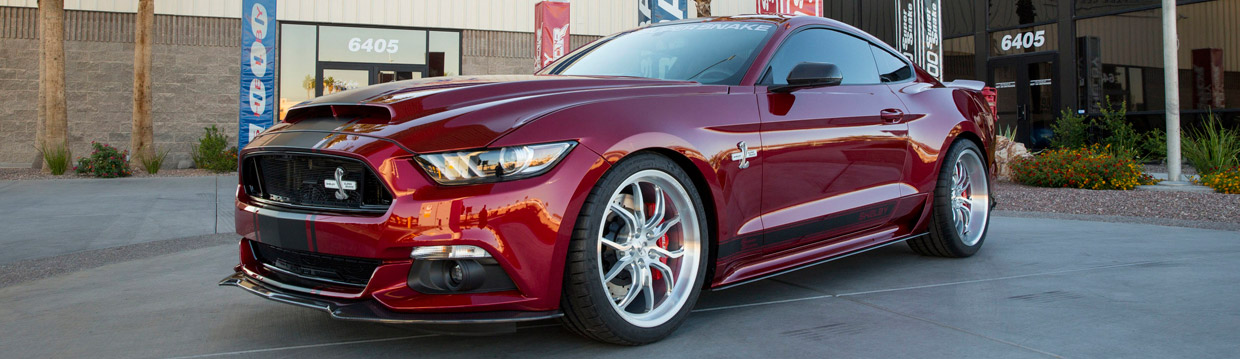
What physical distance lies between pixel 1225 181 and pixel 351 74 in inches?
586

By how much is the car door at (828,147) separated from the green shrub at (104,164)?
10952 mm

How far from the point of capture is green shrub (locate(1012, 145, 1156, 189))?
1005 cm

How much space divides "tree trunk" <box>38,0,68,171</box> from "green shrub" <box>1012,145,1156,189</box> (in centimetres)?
1291

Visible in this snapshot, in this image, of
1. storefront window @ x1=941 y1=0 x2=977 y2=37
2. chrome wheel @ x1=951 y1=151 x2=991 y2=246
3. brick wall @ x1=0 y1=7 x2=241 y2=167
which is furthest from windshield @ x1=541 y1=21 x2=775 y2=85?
storefront window @ x1=941 y1=0 x2=977 y2=37

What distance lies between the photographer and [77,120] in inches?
655

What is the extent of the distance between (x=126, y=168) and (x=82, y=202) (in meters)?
4.22

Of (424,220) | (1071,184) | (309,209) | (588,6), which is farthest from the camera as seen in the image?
(588,6)

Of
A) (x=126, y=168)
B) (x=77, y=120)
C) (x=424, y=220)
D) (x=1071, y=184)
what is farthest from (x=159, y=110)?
(x=424, y=220)

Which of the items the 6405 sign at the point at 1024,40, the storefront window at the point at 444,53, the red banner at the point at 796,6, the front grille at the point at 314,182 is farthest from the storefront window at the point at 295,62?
the front grille at the point at 314,182

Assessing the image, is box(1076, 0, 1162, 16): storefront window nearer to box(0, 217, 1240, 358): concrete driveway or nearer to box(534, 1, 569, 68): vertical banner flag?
box(534, 1, 569, 68): vertical banner flag

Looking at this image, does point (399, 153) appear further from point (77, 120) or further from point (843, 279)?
point (77, 120)

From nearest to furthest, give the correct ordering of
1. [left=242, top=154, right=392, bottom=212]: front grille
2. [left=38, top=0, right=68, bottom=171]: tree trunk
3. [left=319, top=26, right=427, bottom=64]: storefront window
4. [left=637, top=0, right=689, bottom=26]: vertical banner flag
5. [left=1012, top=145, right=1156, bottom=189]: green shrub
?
[left=242, top=154, right=392, bottom=212]: front grille → [left=1012, top=145, right=1156, bottom=189]: green shrub → [left=38, top=0, right=68, bottom=171]: tree trunk → [left=637, top=0, right=689, bottom=26]: vertical banner flag → [left=319, top=26, right=427, bottom=64]: storefront window

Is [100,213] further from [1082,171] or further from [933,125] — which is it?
[1082,171]

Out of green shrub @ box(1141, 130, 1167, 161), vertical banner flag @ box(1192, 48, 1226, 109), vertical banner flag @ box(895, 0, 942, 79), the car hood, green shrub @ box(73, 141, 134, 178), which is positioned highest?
vertical banner flag @ box(895, 0, 942, 79)
